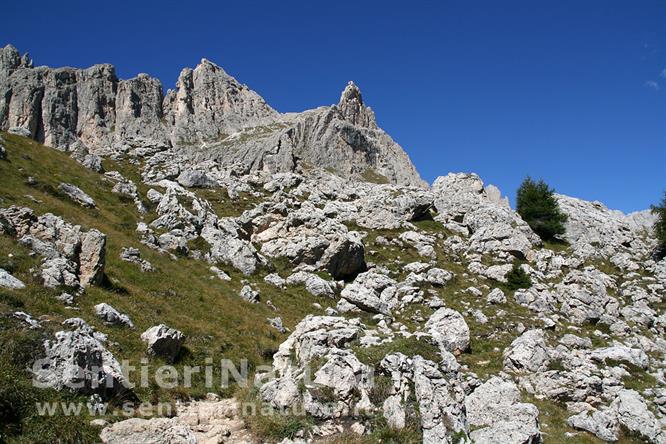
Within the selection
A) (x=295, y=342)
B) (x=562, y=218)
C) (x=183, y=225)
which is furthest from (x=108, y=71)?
(x=295, y=342)

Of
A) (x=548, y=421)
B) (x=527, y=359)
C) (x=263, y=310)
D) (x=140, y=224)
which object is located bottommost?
(x=548, y=421)

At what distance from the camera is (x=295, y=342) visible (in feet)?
59.3

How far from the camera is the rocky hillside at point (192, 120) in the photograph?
139750mm

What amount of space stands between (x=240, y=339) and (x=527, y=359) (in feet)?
51.4

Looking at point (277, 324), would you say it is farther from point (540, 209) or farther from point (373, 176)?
point (373, 176)

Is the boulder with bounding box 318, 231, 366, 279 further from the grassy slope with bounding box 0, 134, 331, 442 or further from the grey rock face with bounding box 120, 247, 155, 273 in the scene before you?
the grey rock face with bounding box 120, 247, 155, 273

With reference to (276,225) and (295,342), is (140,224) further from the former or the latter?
(295,342)

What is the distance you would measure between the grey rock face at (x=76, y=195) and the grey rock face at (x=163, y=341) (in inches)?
787

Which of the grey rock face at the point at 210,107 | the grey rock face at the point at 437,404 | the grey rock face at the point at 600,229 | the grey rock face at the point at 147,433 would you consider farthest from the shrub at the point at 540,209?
the grey rock face at the point at 210,107

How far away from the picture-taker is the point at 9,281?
14992mm

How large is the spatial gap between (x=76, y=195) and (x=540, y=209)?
57.0 m

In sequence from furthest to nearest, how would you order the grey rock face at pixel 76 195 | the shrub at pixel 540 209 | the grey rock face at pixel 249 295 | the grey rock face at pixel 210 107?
the grey rock face at pixel 210 107 < the shrub at pixel 540 209 < the grey rock face at pixel 76 195 < the grey rock face at pixel 249 295

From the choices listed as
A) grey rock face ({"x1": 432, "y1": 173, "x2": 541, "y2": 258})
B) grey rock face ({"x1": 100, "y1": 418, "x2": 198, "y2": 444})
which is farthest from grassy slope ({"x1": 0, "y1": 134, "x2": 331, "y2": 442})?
grey rock face ({"x1": 432, "y1": 173, "x2": 541, "y2": 258})

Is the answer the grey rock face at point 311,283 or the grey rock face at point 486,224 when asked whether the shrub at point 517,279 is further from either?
the grey rock face at point 311,283
